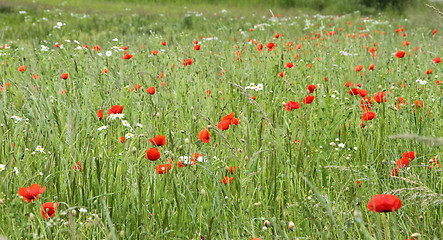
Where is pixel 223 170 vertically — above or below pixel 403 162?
below

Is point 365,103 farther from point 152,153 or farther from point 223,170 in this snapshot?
point 152,153

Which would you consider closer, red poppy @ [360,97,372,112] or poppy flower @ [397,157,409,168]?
poppy flower @ [397,157,409,168]

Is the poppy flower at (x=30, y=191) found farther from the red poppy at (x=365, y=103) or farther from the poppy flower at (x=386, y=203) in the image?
the red poppy at (x=365, y=103)

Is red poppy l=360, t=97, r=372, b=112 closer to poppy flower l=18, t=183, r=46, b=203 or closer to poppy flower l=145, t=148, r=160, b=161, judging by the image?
poppy flower l=145, t=148, r=160, b=161

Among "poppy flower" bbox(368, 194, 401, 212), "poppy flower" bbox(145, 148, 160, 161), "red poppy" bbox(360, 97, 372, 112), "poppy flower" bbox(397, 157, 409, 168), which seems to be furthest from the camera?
"red poppy" bbox(360, 97, 372, 112)

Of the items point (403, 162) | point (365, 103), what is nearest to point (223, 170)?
point (403, 162)

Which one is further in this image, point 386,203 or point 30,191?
point 30,191

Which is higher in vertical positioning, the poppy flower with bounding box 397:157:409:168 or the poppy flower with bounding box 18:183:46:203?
the poppy flower with bounding box 397:157:409:168

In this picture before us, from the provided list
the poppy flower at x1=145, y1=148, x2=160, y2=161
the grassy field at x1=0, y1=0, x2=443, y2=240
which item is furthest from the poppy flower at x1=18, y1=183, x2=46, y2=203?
the poppy flower at x1=145, y1=148, x2=160, y2=161

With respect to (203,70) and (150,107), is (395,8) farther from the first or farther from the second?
(150,107)

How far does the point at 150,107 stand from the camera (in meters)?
2.59

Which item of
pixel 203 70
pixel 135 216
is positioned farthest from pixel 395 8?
pixel 135 216

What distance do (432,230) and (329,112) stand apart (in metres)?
0.96

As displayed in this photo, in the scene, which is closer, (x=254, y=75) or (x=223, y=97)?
(x=223, y=97)
